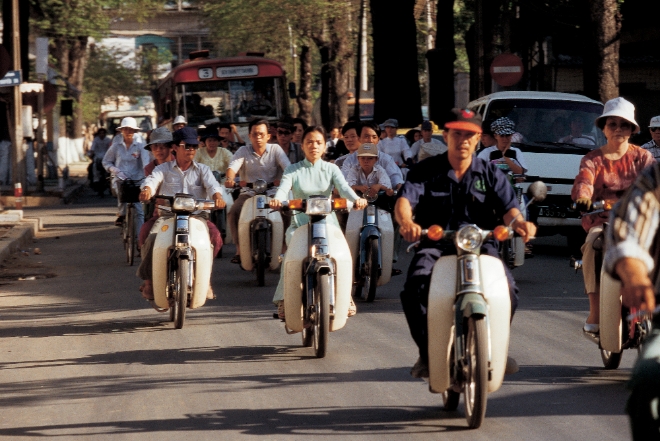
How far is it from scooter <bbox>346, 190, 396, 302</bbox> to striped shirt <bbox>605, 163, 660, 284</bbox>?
23.7 ft

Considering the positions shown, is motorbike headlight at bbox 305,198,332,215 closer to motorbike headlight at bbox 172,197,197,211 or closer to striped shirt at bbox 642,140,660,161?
motorbike headlight at bbox 172,197,197,211

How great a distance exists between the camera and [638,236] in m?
4.22

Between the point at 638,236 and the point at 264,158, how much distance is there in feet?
29.7

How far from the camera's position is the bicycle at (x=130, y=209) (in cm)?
1538

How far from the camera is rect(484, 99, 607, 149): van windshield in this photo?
17.2 metres

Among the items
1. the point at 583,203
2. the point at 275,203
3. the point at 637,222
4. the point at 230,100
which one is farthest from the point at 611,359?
the point at 230,100

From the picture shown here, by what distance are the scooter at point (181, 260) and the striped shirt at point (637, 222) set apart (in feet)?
19.5

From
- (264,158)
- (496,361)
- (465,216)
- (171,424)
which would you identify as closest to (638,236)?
(496,361)

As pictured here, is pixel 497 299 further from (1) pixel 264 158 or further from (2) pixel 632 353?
(1) pixel 264 158

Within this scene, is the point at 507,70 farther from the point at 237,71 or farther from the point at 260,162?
the point at 260,162

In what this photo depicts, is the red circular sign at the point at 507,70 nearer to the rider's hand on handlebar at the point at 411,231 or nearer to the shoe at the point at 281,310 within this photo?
the shoe at the point at 281,310

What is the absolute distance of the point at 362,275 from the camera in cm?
1173

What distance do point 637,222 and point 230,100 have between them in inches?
883

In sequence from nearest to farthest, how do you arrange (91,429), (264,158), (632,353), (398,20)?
(91,429) → (632,353) → (264,158) → (398,20)
